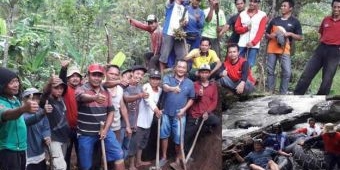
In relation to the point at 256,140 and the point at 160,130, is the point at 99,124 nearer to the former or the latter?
the point at 160,130

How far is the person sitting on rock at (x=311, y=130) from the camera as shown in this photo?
9.16m

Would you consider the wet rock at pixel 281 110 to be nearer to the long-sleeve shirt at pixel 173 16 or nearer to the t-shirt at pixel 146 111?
the long-sleeve shirt at pixel 173 16

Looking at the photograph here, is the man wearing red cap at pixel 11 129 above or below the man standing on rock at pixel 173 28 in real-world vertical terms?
below

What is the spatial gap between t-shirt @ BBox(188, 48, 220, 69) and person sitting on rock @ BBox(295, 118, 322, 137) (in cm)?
219

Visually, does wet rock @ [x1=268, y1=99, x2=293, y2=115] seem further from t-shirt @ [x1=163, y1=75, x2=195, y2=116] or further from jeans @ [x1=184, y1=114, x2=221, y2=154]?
t-shirt @ [x1=163, y1=75, x2=195, y2=116]

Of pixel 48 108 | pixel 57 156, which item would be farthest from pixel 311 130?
pixel 48 108

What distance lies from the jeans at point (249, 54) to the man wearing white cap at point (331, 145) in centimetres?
193

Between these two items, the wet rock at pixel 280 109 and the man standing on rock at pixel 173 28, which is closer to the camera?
the man standing on rock at pixel 173 28

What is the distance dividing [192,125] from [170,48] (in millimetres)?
1708

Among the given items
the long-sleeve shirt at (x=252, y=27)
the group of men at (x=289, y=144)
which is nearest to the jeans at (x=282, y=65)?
the long-sleeve shirt at (x=252, y=27)

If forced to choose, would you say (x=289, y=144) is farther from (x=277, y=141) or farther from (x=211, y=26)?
(x=211, y=26)

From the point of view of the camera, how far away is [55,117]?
6301 millimetres

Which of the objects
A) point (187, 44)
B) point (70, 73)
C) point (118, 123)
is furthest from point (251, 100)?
point (70, 73)

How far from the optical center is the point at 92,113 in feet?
21.7
